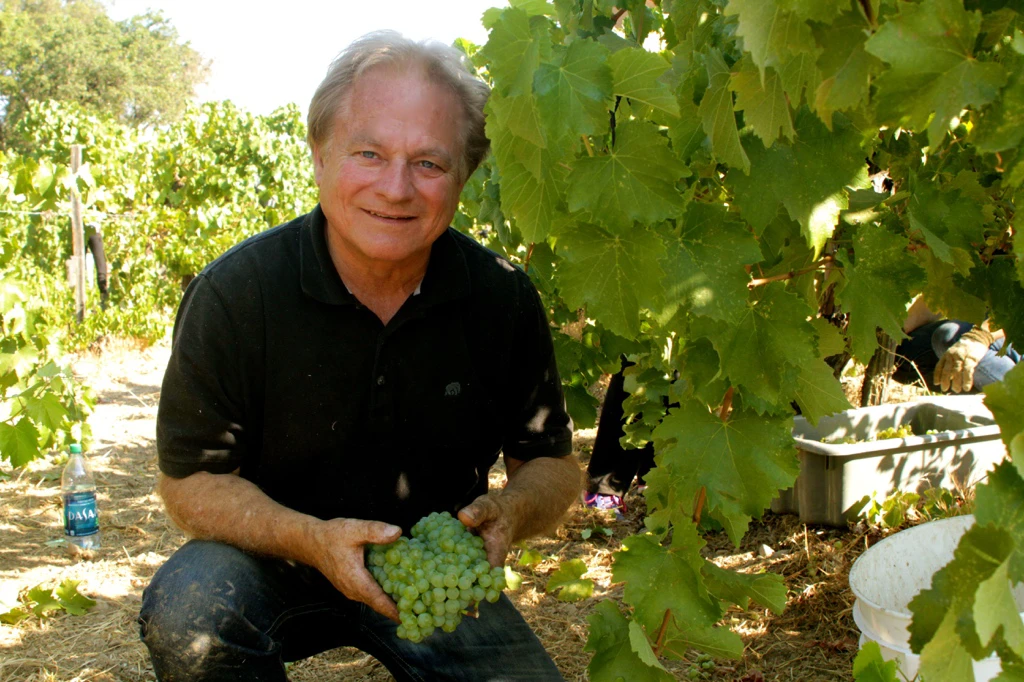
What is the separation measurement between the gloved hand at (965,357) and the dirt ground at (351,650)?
2.47ft

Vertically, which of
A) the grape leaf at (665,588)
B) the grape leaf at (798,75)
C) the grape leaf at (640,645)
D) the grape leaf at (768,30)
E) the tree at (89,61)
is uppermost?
the tree at (89,61)

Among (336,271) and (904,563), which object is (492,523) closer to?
(336,271)

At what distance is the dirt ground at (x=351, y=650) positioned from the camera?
2854mm

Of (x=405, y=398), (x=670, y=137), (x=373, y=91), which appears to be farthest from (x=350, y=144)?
(x=670, y=137)

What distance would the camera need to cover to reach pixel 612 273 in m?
1.35

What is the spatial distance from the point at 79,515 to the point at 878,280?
11.1ft

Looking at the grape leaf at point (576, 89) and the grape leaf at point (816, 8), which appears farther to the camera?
the grape leaf at point (576, 89)

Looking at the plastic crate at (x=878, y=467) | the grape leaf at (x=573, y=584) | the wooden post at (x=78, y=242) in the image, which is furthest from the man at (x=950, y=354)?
the wooden post at (x=78, y=242)

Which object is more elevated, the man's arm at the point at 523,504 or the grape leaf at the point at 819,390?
the grape leaf at the point at 819,390

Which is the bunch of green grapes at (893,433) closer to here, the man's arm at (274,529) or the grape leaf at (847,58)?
the man's arm at (274,529)

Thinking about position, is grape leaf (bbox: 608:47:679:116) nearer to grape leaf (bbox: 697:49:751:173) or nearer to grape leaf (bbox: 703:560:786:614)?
grape leaf (bbox: 697:49:751:173)

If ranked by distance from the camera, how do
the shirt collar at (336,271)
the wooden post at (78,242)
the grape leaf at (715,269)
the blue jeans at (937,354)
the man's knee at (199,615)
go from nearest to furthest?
the grape leaf at (715,269), the man's knee at (199,615), the shirt collar at (336,271), the blue jeans at (937,354), the wooden post at (78,242)

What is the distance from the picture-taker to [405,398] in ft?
6.95

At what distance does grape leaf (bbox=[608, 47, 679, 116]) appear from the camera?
4.24ft
